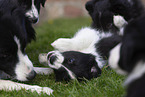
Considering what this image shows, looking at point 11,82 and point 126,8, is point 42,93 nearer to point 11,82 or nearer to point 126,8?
point 11,82

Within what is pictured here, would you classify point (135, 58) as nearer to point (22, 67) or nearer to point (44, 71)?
point (22, 67)

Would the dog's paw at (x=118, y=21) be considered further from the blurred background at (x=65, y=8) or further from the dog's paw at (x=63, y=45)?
the blurred background at (x=65, y=8)

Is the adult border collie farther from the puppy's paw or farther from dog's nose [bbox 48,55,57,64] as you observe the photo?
the puppy's paw

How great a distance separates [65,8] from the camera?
9.98m

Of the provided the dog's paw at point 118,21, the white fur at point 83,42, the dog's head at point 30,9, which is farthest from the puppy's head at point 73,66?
the dog's paw at point 118,21

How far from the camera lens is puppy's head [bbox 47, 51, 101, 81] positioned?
2838 mm

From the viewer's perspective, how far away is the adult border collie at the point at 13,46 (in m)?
2.46

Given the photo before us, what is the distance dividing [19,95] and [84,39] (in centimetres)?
160

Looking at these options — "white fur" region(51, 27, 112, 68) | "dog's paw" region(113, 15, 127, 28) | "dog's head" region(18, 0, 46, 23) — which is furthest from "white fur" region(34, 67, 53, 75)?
"dog's paw" region(113, 15, 127, 28)

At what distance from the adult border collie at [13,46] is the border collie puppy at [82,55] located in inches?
15.6

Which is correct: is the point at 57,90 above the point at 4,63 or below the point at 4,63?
below

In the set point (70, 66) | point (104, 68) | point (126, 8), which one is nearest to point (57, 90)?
point (70, 66)

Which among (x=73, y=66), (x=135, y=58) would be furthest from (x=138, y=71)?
(x=73, y=66)

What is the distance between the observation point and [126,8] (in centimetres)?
392
